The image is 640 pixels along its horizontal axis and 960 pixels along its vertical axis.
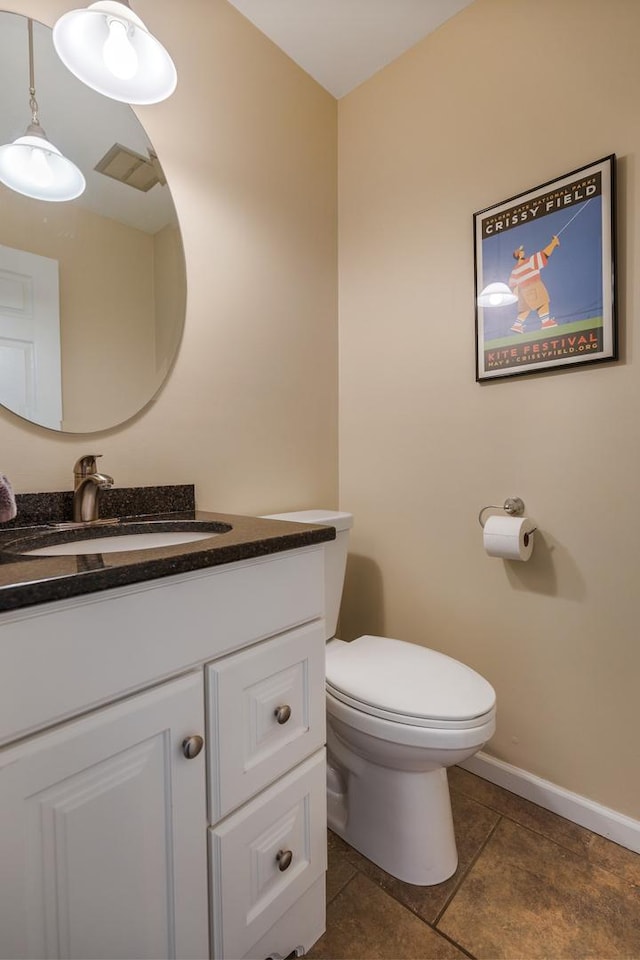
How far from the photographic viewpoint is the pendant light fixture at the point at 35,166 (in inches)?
40.9

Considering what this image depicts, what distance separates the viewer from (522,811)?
4.55 feet

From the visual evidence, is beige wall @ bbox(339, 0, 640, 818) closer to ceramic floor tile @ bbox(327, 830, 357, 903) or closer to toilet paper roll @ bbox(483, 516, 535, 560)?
toilet paper roll @ bbox(483, 516, 535, 560)

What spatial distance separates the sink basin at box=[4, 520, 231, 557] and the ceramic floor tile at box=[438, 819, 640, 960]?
107 centimetres

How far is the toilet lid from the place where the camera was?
1.07m

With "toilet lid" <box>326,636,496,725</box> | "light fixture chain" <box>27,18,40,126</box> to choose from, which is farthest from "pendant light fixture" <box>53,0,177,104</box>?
"toilet lid" <box>326,636,496,725</box>

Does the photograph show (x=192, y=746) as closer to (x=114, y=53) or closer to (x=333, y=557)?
(x=333, y=557)

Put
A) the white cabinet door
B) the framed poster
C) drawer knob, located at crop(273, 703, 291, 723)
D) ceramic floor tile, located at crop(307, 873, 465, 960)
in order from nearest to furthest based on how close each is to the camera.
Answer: the white cabinet door → drawer knob, located at crop(273, 703, 291, 723) → ceramic floor tile, located at crop(307, 873, 465, 960) → the framed poster

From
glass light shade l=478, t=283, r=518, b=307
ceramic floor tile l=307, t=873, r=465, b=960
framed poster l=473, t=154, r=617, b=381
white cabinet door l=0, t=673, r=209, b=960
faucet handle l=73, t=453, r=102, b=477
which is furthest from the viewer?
glass light shade l=478, t=283, r=518, b=307

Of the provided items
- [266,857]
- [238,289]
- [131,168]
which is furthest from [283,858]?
[131,168]

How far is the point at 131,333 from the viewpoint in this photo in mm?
1252

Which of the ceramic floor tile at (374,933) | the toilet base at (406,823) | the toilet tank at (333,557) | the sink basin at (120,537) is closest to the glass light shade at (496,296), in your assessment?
the toilet tank at (333,557)

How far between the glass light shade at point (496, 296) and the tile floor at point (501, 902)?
1.56 m

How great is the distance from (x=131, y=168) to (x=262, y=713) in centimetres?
139

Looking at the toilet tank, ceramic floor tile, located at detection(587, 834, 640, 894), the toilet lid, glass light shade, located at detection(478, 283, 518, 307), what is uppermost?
glass light shade, located at detection(478, 283, 518, 307)
